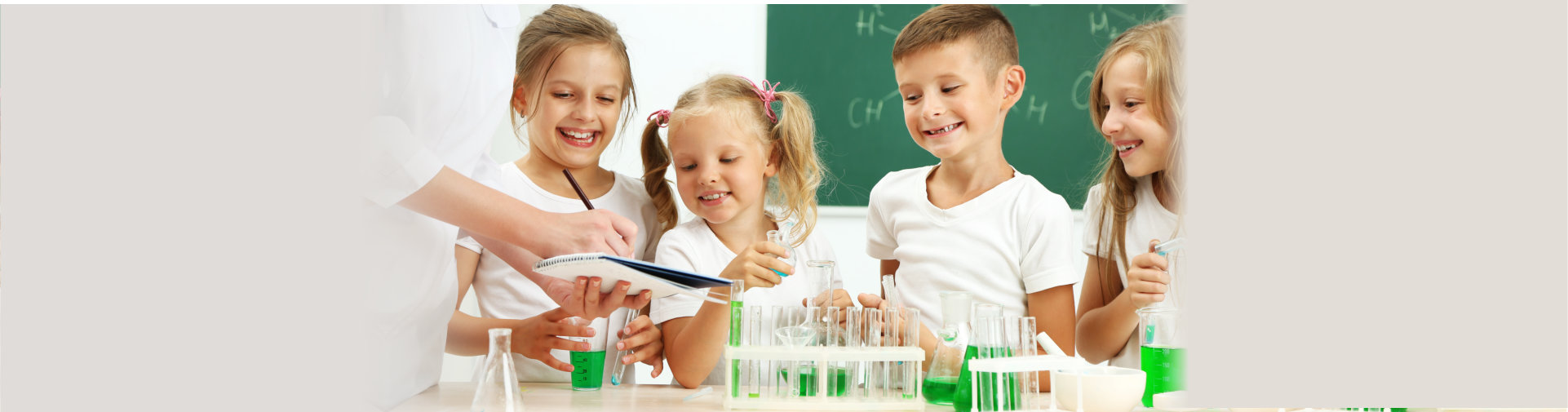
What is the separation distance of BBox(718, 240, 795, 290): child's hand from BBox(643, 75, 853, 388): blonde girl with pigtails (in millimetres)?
100

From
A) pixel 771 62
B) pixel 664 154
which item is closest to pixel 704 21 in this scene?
pixel 771 62

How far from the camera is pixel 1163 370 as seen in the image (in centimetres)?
110

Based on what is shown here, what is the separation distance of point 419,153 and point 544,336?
1.40ft

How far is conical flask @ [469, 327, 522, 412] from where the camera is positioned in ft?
3.39

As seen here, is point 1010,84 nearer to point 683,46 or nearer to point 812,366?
point 812,366

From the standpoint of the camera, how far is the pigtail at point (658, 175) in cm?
168

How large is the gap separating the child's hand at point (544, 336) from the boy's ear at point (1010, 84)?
850mm

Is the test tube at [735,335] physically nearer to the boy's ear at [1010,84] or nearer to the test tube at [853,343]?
the test tube at [853,343]

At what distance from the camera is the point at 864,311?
113 centimetres

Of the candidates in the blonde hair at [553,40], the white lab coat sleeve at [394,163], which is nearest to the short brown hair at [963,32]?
the blonde hair at [553,40]

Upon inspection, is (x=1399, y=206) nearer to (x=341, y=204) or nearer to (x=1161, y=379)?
(x=1161, y=379)

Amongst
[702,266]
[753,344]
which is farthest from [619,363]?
[753,344]

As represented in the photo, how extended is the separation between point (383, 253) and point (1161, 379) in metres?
0.97

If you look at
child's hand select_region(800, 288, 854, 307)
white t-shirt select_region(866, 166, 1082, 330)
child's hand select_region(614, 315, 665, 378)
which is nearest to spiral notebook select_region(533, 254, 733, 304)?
child's hand select_region(800, 288, 854, 307)
